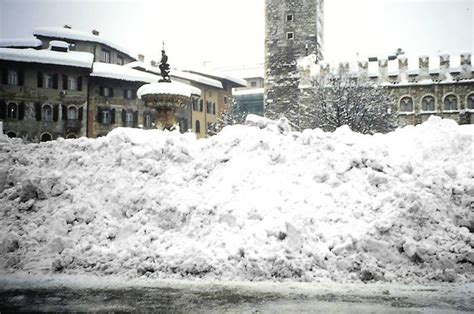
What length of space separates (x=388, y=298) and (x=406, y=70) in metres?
32.4

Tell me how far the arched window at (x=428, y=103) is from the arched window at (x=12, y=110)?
92.9 feet

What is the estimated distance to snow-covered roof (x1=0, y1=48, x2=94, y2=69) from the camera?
30578mm

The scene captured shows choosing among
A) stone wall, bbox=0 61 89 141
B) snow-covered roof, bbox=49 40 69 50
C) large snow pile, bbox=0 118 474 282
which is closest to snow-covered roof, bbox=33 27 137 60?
snow-covered roof, bbox=49 40 69 50

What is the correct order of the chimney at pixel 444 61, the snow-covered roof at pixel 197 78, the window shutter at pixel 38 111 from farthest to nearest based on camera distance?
the snow-covered roof at pixel 197 78 < the chimney at pixel 444 61 < the window shutter at pixel 38 111

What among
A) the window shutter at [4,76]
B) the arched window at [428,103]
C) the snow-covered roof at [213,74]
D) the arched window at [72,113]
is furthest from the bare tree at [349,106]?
the window shutter at [4,76]

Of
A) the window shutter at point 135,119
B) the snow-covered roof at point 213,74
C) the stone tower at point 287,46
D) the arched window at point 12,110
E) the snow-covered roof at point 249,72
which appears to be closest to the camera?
the arched window at point 12,110

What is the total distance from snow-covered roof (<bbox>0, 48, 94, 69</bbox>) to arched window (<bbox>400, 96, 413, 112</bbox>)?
890 inches

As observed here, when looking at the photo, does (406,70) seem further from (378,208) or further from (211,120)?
(378,208)

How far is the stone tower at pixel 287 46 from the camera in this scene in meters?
36.0

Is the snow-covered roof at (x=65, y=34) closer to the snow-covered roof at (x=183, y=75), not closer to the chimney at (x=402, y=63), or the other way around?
the snow-covered roof at (x=183, y=75)

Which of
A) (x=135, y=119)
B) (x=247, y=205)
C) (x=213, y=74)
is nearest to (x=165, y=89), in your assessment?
(x=247, y=205)

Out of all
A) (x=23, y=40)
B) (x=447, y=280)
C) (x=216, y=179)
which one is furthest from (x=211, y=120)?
(x=447, y=280)

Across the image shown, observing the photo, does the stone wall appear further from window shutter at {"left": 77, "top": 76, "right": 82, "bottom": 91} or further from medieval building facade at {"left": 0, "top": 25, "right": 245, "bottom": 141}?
window shutter at {"left": 77, "top": 76, "right": 82, "bottom": 91}

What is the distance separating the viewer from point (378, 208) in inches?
238
